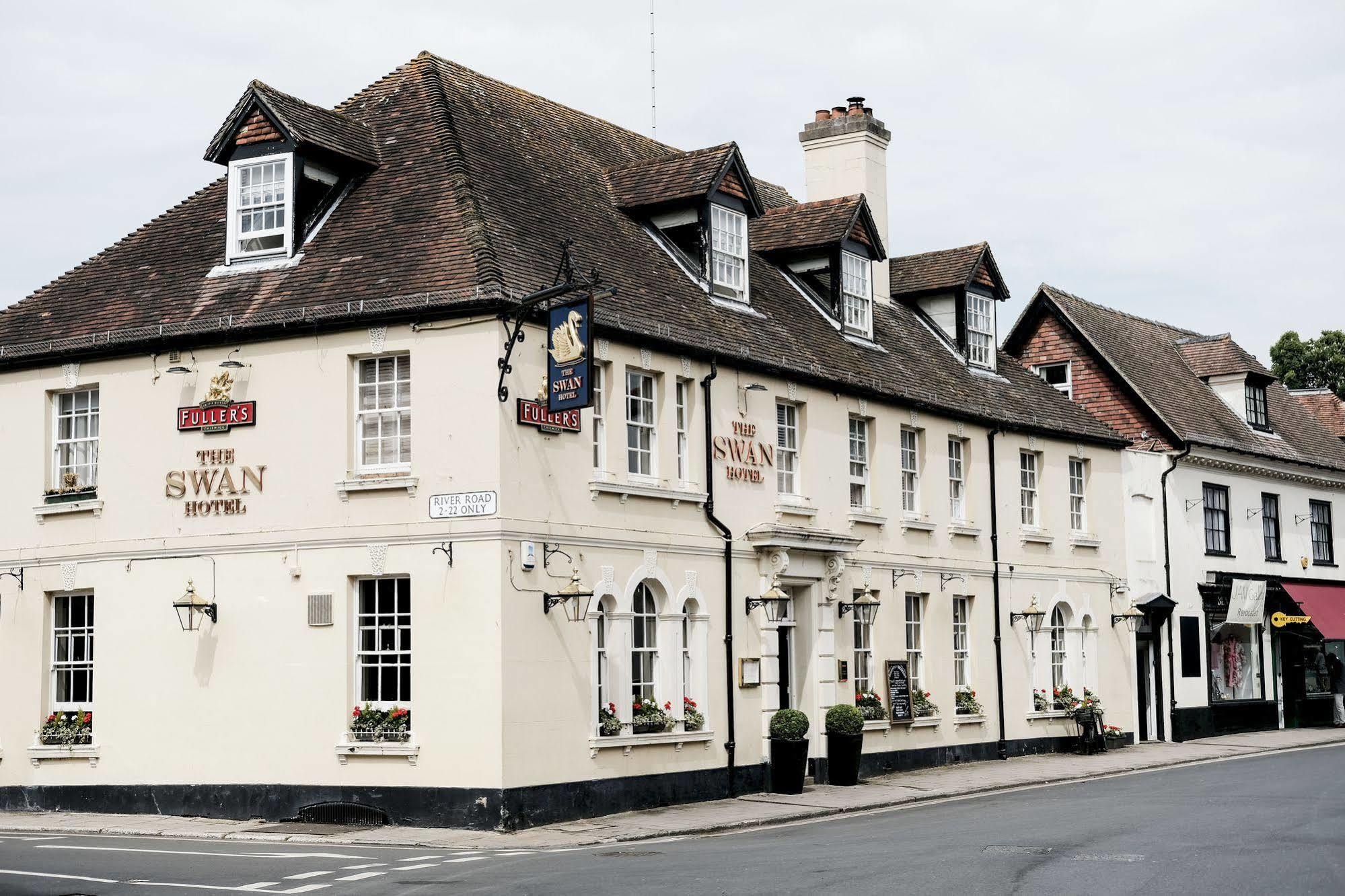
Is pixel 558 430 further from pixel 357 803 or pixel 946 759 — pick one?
pixel 946 759

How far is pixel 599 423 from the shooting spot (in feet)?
74.2

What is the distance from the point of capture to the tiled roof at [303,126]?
22.7 metres

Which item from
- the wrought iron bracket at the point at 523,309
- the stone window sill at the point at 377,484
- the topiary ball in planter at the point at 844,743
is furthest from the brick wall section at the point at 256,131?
the topiary ball in planter at the point at 844,743

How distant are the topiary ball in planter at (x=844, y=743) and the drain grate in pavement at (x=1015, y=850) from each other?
8693mm

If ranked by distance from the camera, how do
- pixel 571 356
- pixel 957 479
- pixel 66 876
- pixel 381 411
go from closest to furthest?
1. pixel 66 876
2. pixel 571 356
3. pixel 381 411
4. pixel 957 479

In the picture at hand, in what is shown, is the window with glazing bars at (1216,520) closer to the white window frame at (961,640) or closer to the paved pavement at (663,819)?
the paved pavement at (663,819)

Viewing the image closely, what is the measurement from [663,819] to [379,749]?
3737 millimetres

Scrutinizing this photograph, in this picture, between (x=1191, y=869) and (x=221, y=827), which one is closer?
(x=1191, y=869)

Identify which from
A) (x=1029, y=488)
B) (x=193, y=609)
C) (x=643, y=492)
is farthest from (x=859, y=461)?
(x=193, y=609)

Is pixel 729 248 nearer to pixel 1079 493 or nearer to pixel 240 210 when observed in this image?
pixel 240 210

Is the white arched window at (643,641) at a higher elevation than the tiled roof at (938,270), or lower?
lower

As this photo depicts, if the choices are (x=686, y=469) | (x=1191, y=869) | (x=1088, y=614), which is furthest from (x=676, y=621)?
(x=1088, y=614)

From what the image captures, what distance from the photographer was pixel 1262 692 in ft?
134

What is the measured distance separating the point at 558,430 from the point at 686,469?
10.3ft
